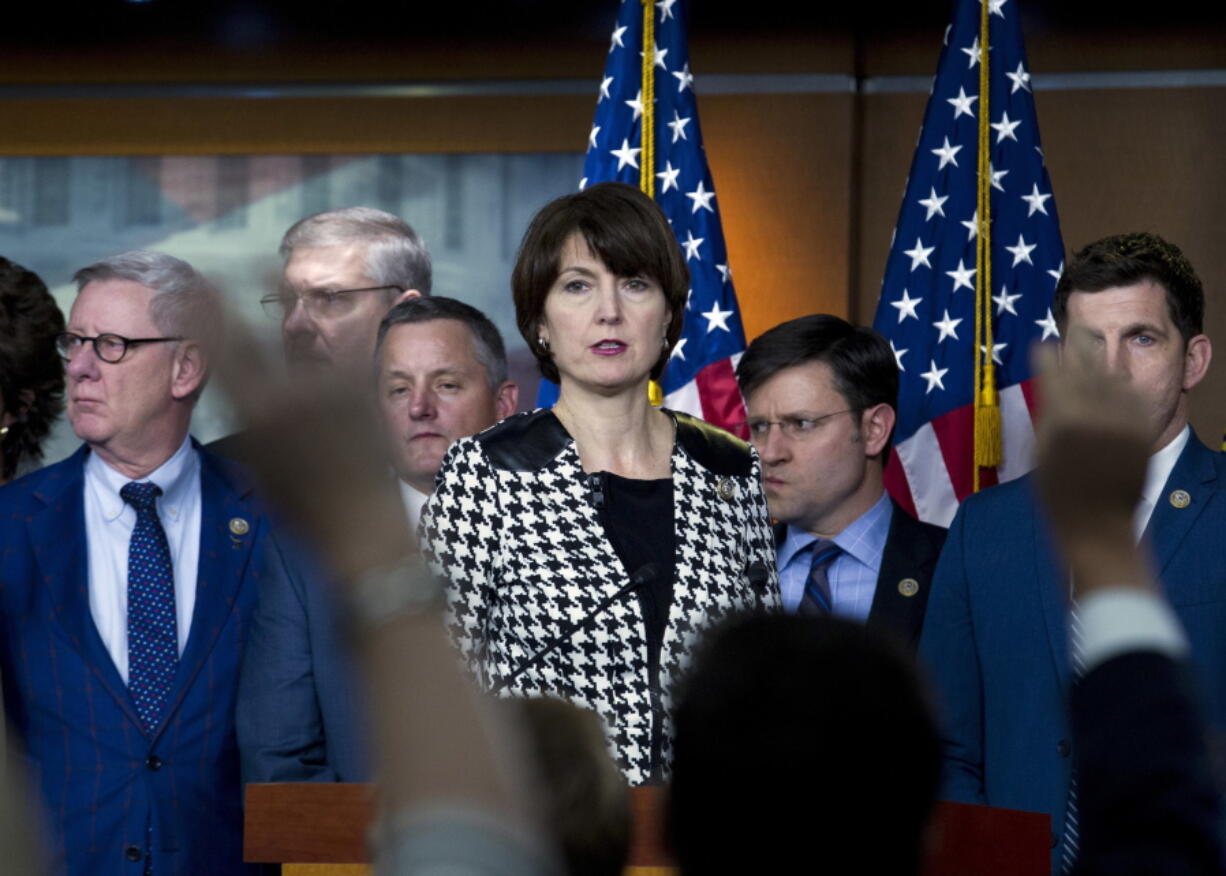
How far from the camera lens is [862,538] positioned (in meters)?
3.71

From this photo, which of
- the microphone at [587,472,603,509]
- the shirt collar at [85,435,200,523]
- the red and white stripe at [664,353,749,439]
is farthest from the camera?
the red and white stripe at [664,353,749,439]

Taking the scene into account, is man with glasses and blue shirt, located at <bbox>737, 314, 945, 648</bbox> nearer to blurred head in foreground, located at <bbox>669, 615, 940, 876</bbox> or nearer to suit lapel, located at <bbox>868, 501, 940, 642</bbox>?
suit lapel, located at <bbox>868, 501, 940, 642</bbox>

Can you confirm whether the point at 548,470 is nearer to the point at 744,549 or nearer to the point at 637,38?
the point at 744,549

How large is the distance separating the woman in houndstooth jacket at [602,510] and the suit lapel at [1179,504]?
0.72m

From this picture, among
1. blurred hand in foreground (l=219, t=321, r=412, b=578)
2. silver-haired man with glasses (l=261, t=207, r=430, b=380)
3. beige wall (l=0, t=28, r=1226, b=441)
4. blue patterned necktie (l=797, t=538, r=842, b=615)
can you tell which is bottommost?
blue patterned necktie (l=797, t=538, r=842, b=615)

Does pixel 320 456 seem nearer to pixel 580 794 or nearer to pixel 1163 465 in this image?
pixel 580 794

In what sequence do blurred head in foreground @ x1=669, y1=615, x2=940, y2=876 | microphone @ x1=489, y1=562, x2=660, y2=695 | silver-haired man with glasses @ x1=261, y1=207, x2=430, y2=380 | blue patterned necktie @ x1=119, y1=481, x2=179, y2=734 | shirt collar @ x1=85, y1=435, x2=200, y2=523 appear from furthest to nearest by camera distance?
silver-haired man with glasses @ x1=261, y1=207, x2=430, y2=380 < shirt collar @ x1=85, y1=435, x2=200, y2=523 < blue patterned necktie @ x1=119, y1=481, x2=179, y2=734 < microphone @ x1=489, y1=562, x2=660, y2=695 < blurred head in foreground @ x1=669, y1=615, x2=940, y2=876

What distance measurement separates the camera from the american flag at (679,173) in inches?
182

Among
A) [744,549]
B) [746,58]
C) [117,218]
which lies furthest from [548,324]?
[117,218]

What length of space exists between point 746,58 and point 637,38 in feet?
2.54

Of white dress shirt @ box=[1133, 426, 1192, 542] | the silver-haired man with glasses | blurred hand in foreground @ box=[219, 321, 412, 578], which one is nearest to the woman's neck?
white dress shirt @ box=[1133, 426, 1192, 542]

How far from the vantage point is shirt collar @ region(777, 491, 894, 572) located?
368 cm

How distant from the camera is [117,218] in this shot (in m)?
5.56

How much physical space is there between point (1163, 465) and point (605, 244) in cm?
115
